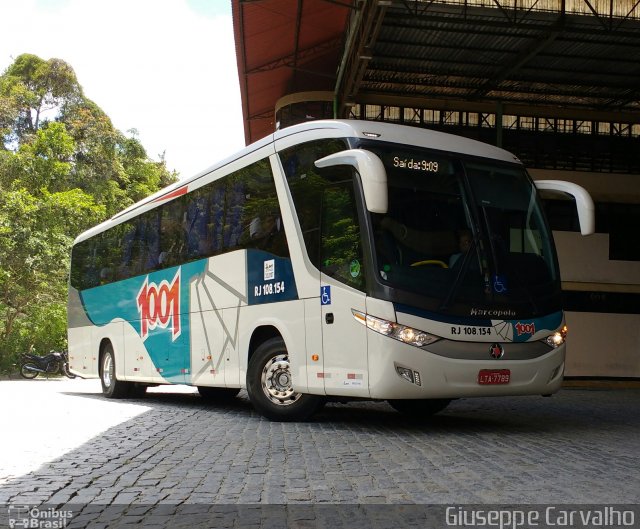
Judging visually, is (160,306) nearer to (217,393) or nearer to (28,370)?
(217,393)

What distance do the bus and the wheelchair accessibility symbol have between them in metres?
0.02

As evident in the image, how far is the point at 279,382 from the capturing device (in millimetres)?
10328

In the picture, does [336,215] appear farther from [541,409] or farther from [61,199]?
[61,199]

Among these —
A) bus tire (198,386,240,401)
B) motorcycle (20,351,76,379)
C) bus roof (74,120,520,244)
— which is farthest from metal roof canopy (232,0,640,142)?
motorcycle (20,351,76,379)

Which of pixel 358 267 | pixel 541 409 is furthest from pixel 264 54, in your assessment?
pixel 358 267

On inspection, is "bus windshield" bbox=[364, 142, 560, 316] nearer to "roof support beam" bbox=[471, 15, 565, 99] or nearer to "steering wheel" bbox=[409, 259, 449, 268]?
"steering wheel" bbox=[409, 259, 449, 268]

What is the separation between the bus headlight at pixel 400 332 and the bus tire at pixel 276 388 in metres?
1.69

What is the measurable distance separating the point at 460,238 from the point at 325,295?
155 centimetres

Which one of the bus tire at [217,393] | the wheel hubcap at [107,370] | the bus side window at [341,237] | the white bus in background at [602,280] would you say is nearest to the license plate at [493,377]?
the bus side window at [341,237]

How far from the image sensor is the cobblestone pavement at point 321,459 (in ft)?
18.7

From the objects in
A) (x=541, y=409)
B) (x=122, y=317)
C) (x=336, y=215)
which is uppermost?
(x=336, y=215)

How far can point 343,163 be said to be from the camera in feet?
29.8

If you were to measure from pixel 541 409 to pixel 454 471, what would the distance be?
7010 mm

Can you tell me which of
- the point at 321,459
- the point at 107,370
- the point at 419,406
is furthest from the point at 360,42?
the point at 321,459
